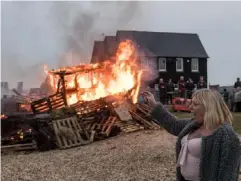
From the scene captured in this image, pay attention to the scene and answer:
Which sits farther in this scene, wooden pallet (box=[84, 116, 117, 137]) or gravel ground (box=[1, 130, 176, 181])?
wooden pallet (box=[84, 116, 117, 137])

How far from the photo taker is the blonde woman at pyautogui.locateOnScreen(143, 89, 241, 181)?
2.64 metres

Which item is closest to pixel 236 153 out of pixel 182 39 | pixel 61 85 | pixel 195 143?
pixel 195 143

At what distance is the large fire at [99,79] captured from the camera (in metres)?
16.4

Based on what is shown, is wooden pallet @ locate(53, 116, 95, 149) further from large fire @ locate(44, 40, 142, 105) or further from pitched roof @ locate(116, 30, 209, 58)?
pitched roof @ locate(116, 30, 209, 58)

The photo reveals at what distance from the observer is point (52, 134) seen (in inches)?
470

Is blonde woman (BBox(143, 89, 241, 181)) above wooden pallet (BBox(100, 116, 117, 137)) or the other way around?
above

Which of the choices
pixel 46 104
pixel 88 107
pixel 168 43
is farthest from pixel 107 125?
pixel 168 43

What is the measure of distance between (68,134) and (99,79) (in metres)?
6.04

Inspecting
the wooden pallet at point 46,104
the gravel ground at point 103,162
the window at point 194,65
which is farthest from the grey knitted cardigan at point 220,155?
the window at point 194,65

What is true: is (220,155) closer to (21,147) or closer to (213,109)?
(213,109)

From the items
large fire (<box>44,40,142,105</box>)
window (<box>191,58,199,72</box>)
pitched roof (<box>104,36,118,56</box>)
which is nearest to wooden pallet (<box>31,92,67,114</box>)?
large fire (<box>44,40,142,105</box>)

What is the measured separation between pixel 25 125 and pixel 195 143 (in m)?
10.5

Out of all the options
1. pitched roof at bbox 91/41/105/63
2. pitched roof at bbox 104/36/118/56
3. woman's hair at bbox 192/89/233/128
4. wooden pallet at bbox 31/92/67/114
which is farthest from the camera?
pitched roof at bbox 91/41/105/63

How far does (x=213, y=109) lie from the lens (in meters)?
2.79
